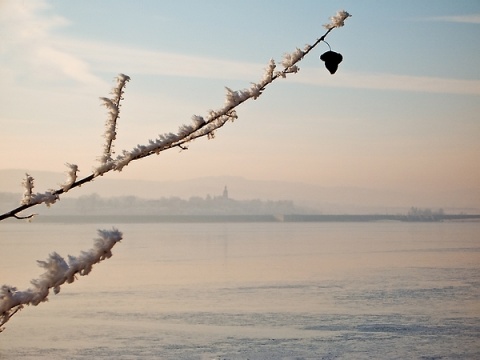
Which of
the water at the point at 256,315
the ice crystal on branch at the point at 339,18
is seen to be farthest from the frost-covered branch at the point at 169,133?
the water at the point at 256,315

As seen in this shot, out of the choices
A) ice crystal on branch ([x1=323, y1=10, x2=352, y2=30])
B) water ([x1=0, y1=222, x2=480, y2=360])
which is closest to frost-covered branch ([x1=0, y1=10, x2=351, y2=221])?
ice crystal on branch ([x1=323, y1=10, x2=352, y2=30])

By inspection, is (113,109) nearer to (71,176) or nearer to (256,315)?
(71,176)

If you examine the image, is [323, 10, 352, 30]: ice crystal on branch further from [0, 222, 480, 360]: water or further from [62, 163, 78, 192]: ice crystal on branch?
[0, 222, 480, 360]: water

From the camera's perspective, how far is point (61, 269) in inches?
27.1

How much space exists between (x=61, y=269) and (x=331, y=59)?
670 mm

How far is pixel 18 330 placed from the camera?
472 inches

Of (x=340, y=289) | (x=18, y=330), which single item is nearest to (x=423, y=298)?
(x=340, y=289)

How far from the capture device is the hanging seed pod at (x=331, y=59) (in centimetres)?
117

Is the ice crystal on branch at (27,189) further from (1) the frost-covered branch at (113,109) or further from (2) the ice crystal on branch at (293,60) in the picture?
(2) the ice crystal on branch at (293,60)

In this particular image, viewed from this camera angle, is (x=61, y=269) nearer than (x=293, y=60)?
Yes

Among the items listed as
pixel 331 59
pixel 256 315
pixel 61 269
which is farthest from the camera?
pixel 256 315

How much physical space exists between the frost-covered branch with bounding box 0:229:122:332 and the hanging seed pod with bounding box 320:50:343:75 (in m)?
0.56

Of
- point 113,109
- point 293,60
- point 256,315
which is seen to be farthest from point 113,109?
point 256,315

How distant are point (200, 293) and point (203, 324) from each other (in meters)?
4.40
